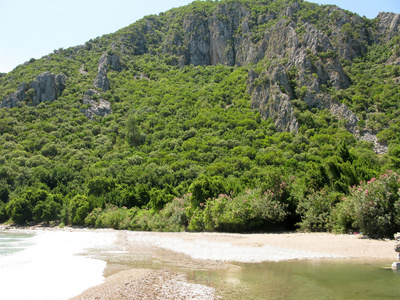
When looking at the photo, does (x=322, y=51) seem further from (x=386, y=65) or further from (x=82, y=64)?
(x=82, y=64)

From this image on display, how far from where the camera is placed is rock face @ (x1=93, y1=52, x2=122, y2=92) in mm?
115562

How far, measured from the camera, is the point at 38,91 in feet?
341

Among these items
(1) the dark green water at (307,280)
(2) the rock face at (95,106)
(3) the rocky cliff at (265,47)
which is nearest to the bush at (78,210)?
(1) the dark green water at (307,280)

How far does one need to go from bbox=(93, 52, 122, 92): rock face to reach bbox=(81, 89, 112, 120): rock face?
7.43 metres

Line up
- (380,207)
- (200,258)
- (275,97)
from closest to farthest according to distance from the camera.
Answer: (200,258) → (380,207) → (275,97)

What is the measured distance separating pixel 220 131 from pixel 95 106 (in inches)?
1837

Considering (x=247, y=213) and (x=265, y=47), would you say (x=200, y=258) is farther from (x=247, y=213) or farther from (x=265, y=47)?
(x=265, y=47)

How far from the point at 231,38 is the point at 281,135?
3154 inches

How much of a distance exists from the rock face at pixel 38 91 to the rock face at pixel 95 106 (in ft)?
37.8

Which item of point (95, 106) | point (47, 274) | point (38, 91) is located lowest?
point (47, 274)

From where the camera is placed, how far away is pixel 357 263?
555 inches

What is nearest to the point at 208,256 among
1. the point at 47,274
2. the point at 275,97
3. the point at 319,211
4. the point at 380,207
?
the point at 47,274

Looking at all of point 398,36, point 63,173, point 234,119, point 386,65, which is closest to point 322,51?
point 386,65

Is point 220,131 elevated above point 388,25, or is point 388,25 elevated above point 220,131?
point 388,25
